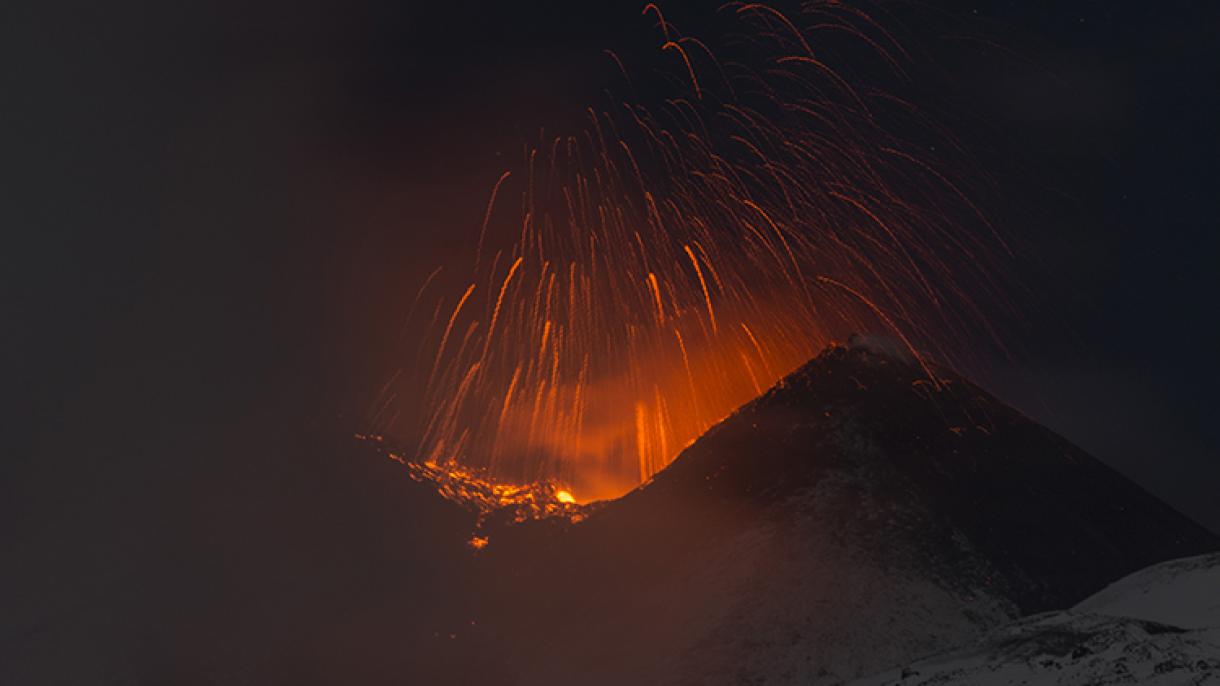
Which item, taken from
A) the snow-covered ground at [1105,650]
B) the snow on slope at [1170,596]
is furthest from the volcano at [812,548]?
the snow-covered ground at [1105,650]

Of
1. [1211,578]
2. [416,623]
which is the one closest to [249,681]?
[416,623]

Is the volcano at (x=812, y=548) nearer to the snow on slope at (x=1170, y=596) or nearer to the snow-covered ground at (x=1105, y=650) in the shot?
the snow on slope at (x=1170, y=596)

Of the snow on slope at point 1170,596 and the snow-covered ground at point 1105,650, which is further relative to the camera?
the snow on slope at point 1170,596

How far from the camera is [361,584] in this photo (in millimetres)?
107500

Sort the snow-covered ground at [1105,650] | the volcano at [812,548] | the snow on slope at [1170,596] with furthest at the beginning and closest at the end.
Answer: the volcano at [812,548], the snow on slope at [1170,596], the snow-covered ground at [1105,650]

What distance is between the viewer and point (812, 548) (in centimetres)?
9031

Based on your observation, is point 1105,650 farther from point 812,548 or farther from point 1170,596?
point 812,548

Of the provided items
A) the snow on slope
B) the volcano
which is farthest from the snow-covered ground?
the volcano

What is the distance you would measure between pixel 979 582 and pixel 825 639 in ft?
60.3

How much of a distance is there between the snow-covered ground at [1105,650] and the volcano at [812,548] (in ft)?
49.3

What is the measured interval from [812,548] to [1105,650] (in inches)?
1750

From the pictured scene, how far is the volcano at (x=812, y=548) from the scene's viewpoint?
77625mm

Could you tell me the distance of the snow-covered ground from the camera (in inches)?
1671

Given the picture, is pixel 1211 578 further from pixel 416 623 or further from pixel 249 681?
pixel 249 681
